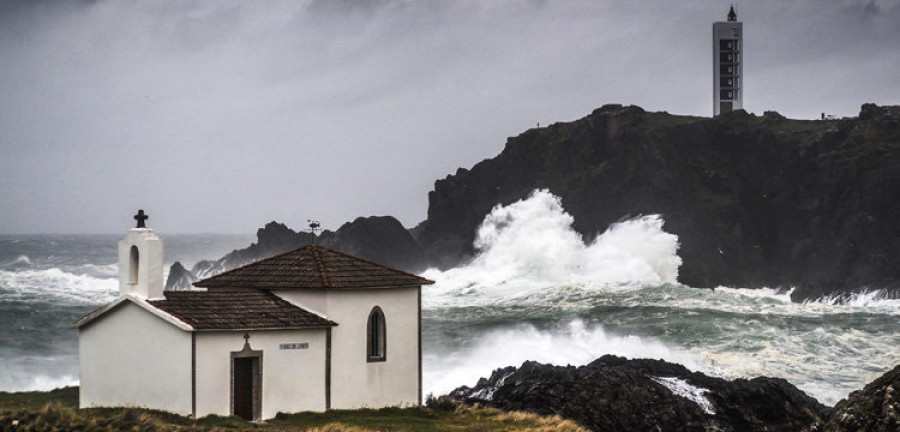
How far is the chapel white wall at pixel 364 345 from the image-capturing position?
90.5 ft

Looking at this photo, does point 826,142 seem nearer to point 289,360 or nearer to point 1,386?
point 1,386

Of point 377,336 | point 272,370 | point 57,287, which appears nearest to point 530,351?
point 377,336

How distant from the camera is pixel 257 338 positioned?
2612cm

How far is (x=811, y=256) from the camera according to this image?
9800 centimetres

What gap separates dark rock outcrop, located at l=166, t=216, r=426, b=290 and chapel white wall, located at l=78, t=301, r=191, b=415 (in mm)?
62889

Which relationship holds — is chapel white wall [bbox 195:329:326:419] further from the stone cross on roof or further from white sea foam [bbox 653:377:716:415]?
white sea foam [bbox 653:377:716:415]

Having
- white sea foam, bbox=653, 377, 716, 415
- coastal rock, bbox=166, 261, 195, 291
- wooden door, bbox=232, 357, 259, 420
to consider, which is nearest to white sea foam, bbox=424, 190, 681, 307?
coastal rock, bbox=166, 261, 195, 291

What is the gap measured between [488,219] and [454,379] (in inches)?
2454

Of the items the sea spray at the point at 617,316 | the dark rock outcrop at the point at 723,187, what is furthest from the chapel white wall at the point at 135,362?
the dark rock outcrop at the point at 723,187

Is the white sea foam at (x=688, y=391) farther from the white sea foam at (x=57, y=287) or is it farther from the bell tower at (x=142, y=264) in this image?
the white sea foam at (x=57, y=287)

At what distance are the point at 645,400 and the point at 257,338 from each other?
9.67m

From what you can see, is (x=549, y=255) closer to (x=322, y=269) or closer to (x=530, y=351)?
(x=530, y=351)

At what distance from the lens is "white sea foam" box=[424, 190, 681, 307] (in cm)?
9125

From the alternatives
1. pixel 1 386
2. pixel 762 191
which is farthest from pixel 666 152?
pixel 1 386
